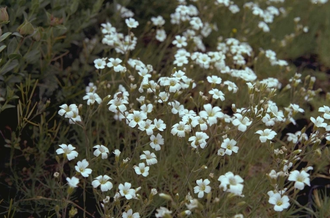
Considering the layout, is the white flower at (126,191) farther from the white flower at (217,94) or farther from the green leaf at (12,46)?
the green leaf at (12,46)

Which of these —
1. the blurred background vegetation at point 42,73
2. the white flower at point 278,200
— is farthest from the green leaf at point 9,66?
the white flower at point 278,200

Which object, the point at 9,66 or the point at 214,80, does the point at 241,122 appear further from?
the point at 9,66

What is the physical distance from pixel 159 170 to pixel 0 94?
2.90 feet

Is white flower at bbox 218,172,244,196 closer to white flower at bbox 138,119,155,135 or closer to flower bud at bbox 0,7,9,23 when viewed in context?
white flower at bbox 138,119,155,135

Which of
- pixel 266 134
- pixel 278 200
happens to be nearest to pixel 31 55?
pixel 266 134

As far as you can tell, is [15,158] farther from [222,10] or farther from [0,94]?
[222,10]

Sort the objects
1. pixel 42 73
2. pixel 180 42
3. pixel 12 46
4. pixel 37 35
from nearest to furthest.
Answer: pixel 37 35 < pixel 12 46 < pixel 42 73 < pixel 180 42

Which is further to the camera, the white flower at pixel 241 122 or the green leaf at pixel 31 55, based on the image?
the green leaf at pixel 31 55

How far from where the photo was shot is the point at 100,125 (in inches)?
104

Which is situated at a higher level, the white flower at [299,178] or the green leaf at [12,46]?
the green leaf at [12,46]

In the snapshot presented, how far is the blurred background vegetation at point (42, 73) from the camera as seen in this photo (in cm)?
217

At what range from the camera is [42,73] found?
8.20 feet

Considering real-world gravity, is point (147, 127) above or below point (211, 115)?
below

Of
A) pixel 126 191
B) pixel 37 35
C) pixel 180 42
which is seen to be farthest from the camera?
pixel 180 42
